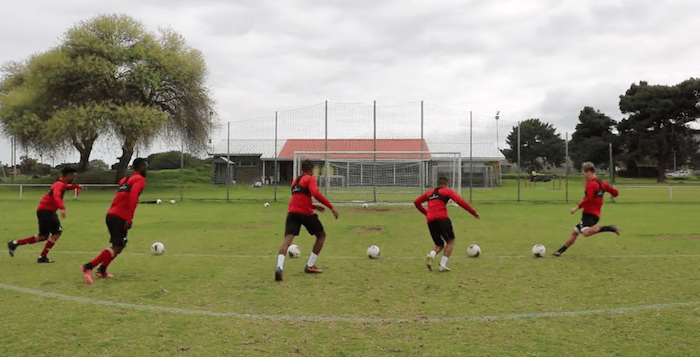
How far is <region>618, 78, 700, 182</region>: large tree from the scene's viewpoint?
55906 mm

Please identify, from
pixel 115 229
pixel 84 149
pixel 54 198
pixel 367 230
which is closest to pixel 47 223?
pixel 54 198

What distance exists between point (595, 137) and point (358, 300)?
2515 inches

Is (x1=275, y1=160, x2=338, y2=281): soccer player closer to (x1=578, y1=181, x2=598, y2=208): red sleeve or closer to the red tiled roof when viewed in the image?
(x1=578, y1=181, x2=598, y2=208): red sleeve

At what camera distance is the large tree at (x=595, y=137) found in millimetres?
61069

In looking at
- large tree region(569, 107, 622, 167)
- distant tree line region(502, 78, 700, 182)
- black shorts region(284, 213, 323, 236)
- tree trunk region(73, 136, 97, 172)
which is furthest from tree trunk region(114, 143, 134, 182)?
large tree region(569, 107, 622, 167)

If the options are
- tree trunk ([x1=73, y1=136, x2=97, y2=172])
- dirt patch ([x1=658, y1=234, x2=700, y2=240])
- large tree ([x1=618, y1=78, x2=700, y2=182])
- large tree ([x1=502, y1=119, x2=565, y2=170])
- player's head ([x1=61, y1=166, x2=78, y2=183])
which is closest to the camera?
player's head ([x1=61, y1=166, x2=78, y2=183])

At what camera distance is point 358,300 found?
6.62 meters

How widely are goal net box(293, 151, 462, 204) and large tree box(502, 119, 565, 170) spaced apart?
177 feet

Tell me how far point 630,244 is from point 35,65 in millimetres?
37835

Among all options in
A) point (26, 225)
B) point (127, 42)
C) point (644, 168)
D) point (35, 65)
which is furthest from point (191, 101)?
point (644, 168)

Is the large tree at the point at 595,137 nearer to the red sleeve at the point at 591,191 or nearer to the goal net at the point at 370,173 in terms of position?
the goal net at the point at 370,173

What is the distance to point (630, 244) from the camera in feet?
38.3

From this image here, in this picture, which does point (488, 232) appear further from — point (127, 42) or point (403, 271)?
point (127, 42)

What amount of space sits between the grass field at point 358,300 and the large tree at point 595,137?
174 ft
